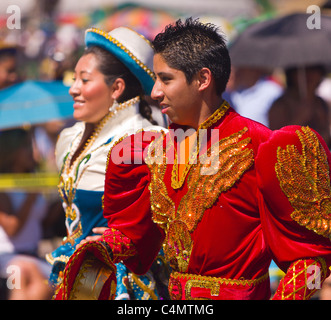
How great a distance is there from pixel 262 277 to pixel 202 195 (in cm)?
39

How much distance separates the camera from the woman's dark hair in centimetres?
396

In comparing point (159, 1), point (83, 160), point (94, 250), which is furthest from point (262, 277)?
point (159, 1)

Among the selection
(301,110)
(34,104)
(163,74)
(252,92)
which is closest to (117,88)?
(163,74)

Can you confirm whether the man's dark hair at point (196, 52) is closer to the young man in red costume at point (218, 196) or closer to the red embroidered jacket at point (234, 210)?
the young man in red costume at point (218, 196)

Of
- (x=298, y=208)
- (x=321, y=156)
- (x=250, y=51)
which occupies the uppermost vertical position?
(x=250, y=51)

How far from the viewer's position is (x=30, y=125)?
7.09 metres

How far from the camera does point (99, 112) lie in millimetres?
3955

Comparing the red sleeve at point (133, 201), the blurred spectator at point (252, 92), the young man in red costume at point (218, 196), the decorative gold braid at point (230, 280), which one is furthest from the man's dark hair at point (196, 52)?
the blurred spectator at point (252, 92)

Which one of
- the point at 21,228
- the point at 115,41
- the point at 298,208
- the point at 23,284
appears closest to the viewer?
the point at 298,208

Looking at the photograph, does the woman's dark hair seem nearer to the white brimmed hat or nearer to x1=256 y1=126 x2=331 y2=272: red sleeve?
the white brimmed hat

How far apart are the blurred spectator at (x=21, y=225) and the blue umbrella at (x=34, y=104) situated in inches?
5.8

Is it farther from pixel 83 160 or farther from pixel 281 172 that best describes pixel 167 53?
pixel 83 160

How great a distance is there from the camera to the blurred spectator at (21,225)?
5.12m

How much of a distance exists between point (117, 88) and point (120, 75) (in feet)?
0.24
